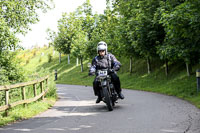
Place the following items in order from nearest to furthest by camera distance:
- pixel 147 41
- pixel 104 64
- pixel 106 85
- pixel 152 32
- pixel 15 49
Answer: pixel 106 85
pixel 104 64
pixel 15 49
pixel 152 32
pixel 147 41

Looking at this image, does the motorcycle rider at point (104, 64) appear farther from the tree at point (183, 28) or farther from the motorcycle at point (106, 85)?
the tree at point (183, 28)

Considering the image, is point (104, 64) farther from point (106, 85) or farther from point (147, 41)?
point (147, 41)

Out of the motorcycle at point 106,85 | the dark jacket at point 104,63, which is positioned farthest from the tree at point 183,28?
the motorcycle at point 106,85

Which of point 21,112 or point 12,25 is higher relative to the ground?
point 12,25

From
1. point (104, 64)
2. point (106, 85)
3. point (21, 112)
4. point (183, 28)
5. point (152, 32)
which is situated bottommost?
point (21, 112)

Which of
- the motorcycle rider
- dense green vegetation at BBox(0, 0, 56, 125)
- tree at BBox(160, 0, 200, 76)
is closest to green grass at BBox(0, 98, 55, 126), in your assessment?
dense green vegetation at BBox(0, 0, 56, 125)

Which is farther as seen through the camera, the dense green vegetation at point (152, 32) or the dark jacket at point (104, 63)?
the dense green vegetation at point (152, 32)

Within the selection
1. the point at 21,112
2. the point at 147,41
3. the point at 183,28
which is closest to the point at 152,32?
the point at 147,41

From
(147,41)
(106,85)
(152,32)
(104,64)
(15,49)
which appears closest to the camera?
(106,85)

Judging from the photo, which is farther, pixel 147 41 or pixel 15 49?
pixel 147 41

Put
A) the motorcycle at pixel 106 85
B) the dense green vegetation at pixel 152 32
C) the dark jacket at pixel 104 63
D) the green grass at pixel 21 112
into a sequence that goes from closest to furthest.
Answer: the green grass at pixel 21 112, the motorcycle at pixel 106 85, the dark jacket at pixel 104 63, the dense green vegetation at pixel 152 32

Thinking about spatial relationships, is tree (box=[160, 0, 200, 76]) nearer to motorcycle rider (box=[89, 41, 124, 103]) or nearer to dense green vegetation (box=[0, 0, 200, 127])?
dense green vegetation (box=[0, 0, 200, 127])

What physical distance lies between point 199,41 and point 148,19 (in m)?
5.49

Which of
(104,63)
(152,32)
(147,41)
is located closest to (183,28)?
(104,63)
